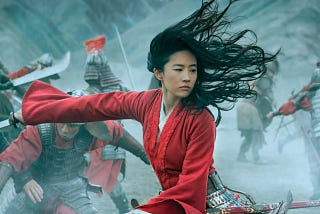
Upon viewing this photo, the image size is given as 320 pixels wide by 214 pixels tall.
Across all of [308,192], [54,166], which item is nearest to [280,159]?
[308,192]

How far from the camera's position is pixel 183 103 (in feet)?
8.30

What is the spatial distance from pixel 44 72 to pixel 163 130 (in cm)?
414

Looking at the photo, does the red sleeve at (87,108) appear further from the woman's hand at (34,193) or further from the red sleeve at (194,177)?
the woman's hand at (34,193)

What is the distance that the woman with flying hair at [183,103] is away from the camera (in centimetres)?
234

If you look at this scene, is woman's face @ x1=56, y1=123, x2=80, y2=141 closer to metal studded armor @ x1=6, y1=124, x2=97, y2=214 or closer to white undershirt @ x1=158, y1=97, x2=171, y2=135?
metal studded armor @ x1=6, y1=124, x2=97, y2=214

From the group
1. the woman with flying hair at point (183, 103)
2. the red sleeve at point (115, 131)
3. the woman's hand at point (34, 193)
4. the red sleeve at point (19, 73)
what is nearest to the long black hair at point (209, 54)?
the woman with flying hair at point (183, 103)

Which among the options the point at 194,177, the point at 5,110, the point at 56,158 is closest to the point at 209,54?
the point at 194,177

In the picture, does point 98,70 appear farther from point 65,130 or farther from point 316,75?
point 316,75

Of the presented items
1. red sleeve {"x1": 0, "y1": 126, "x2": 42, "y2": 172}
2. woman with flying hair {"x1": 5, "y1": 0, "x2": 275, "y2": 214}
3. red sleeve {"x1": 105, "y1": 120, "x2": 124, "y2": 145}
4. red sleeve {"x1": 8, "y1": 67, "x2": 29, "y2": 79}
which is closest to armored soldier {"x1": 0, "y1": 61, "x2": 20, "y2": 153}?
red sleeve {"x1": 8, "y1": 67, "x2": 29, "y2": 79}

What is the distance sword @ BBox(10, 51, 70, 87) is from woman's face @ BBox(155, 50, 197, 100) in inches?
152

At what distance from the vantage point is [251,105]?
664cm

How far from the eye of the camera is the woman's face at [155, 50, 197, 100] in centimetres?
247

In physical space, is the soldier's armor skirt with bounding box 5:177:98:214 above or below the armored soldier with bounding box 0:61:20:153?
below

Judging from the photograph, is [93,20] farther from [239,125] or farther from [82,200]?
[82,200]
